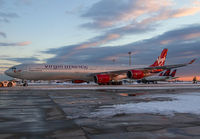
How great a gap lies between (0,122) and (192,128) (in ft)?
18.4

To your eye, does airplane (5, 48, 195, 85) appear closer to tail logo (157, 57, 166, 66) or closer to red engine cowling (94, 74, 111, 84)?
red engine cowling (94, 74, 111, 84)

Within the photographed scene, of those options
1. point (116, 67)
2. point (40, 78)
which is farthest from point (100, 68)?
point (40, 78)

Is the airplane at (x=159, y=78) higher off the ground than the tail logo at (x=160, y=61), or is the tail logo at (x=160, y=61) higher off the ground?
the tail logo at (x=160, y=61)

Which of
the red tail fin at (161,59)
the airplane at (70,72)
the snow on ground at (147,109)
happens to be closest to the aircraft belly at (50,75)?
the airplane at (70,72)

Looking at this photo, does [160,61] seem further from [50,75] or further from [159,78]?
[50,75]

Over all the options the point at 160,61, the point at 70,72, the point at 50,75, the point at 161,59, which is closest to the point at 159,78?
the point at 161,59

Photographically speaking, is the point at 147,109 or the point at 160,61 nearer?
the point at 147,109

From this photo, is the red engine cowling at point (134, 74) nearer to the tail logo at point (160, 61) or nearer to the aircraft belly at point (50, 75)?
the aircraft belly at point (50, 75)

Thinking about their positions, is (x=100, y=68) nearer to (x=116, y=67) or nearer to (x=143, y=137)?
(x=116, y=67)

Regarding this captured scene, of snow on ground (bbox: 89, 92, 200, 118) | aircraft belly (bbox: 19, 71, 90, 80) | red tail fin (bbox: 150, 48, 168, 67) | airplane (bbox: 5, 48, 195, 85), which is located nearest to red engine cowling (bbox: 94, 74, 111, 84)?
airplane (bbox: 5, 48, 195, 85)

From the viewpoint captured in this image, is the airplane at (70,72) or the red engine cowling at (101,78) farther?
the red engine cowling at (101,78)

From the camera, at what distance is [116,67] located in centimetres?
4400

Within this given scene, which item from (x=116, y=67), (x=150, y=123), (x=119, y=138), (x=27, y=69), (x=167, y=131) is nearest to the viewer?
(x=119, y=138)

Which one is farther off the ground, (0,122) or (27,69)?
(27,69)
